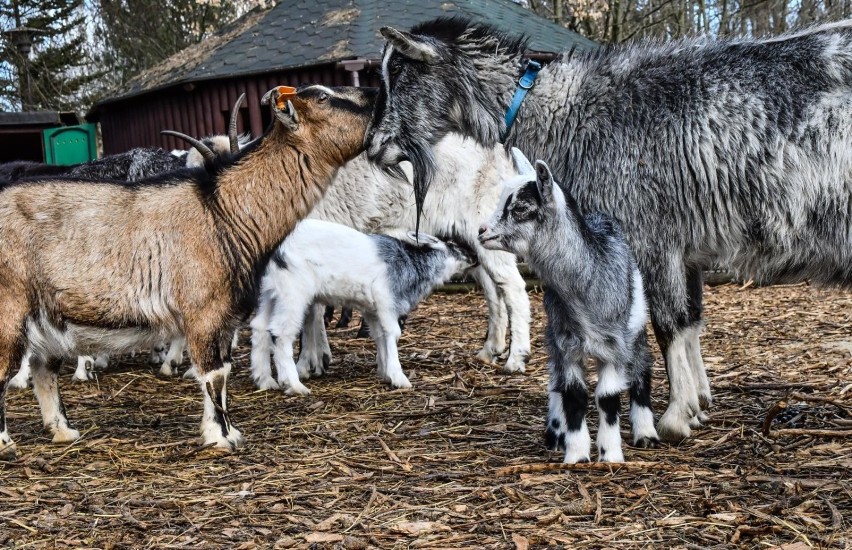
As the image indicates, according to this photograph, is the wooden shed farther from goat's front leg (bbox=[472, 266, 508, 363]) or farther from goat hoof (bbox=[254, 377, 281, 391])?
goat hoof (bbox=[254, 377, 281, 391])

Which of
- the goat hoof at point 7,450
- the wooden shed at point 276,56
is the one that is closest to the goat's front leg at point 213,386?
the goat hoof at point 7,450

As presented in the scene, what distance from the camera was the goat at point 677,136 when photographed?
4645 mm

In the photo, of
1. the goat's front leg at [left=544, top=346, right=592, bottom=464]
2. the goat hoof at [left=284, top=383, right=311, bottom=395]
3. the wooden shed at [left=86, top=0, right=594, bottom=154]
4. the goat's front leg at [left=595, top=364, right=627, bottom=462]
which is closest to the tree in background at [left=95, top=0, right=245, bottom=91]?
the wooden shed at [left=86, top=0, right=594, bottom=154]

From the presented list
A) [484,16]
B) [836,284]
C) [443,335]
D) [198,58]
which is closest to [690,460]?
[836,284]

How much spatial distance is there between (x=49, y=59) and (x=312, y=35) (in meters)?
16.6

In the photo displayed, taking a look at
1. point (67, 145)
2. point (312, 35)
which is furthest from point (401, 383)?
point (67, 145)

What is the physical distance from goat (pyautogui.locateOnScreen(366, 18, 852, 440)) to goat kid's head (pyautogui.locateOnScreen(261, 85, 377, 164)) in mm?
103

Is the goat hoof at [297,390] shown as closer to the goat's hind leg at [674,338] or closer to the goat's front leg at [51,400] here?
the goat's front leg at [51,400]

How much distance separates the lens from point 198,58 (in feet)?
50.9

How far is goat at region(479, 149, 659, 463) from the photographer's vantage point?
448 centimetres

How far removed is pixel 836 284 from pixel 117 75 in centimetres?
2723

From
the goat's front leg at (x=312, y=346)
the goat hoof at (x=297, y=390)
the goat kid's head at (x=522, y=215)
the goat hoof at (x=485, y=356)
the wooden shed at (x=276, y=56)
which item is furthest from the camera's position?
the wooden shed at (x=276, y=56)

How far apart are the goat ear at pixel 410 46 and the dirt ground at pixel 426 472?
2.01 metres

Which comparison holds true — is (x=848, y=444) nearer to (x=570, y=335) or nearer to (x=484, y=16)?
(x=570, y=335)
